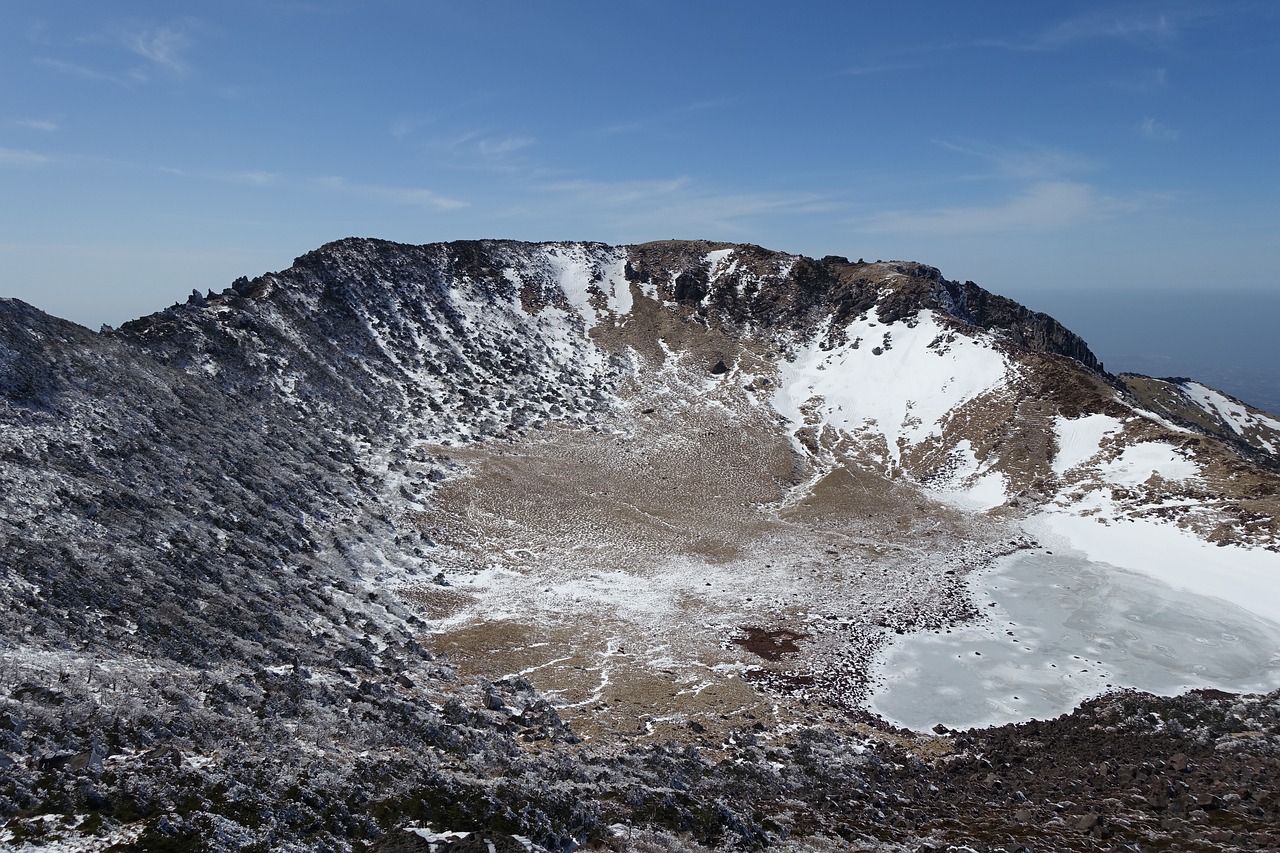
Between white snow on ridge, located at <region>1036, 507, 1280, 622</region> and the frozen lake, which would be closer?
the frozen lake

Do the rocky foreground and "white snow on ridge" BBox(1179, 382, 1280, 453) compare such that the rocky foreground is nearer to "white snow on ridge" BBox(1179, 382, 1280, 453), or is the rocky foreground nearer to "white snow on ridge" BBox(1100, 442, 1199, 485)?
"white snow on ridge" BBox(1100, 442, 1199, 485)

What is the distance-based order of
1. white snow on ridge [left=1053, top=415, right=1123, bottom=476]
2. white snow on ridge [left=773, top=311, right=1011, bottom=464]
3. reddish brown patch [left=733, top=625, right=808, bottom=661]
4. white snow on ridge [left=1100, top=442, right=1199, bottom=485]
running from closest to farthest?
reddish brown patch [left=733, top=625, right=808, bottom=661]
white snow on ridge [left=1100, top=442, right=1199, bottom=485]
white snow on ridge [left=1053, top=415, right=1123, bottom=476]
white snow on ridge [left=773, top=311, right=1011, bottom=464]

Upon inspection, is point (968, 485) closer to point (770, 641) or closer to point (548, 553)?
point (770, 641)

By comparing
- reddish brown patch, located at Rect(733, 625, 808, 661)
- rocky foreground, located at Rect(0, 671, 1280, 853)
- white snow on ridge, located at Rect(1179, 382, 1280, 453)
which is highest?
white snow on ridge, located at Rect(1179, 382, 1280, 453)

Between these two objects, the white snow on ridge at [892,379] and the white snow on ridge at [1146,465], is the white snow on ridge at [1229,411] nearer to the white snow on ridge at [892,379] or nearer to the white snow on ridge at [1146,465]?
the white snow on ridge at [892,379]

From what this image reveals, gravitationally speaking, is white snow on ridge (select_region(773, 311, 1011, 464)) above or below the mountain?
above

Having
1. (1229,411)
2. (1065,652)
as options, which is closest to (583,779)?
(1065,652)

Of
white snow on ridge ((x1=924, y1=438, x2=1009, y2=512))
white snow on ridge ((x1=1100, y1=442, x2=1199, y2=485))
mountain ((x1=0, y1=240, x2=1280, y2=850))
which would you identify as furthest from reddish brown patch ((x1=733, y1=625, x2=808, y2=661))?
white snow on ridge ((x1=1100, y1=442, x2=1199, y2=485))
